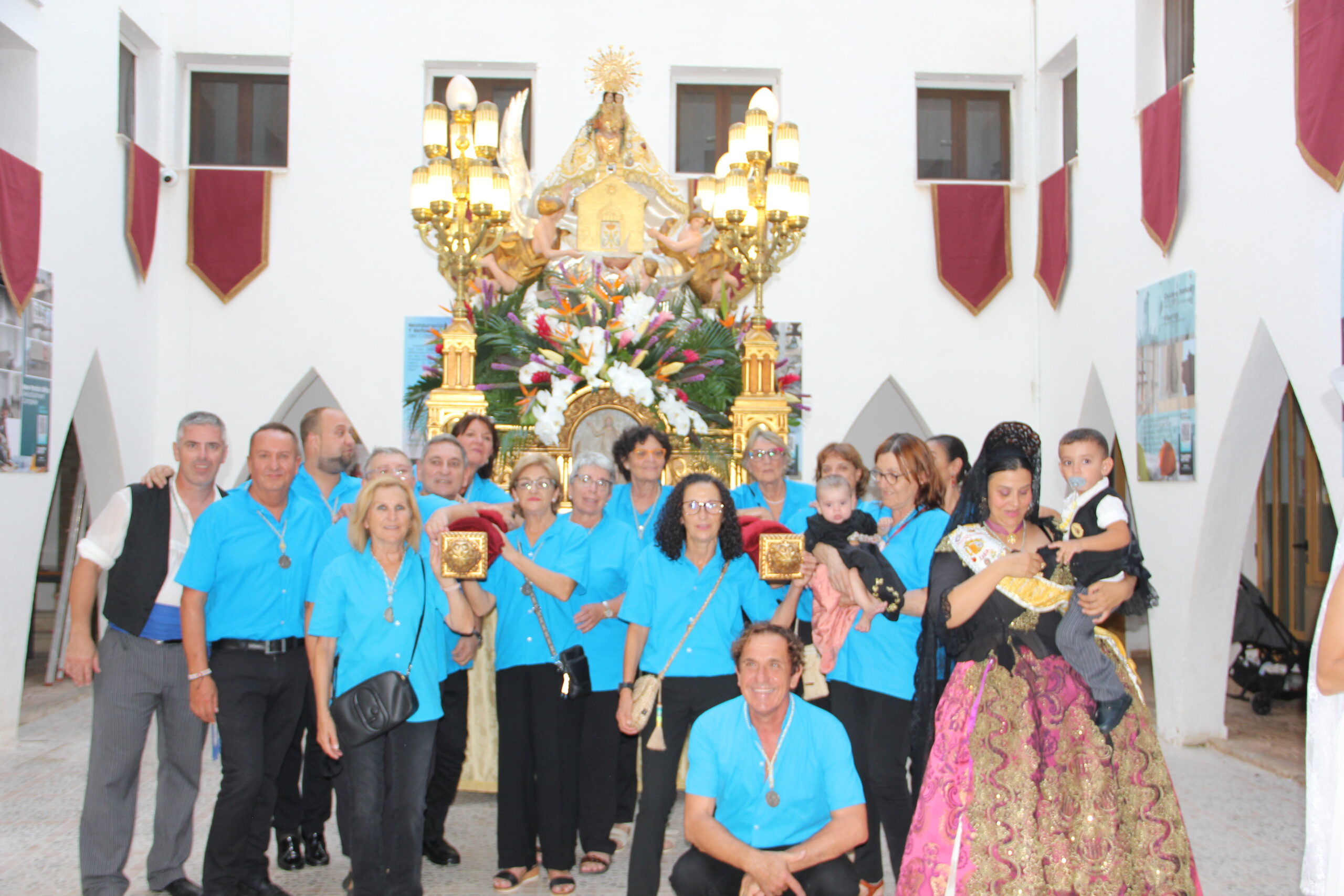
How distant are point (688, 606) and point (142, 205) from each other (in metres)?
7.87

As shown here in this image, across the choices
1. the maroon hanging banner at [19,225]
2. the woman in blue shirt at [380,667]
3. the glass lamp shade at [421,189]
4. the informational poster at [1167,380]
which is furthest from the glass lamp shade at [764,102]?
the maroon hanging banner at [19,225]

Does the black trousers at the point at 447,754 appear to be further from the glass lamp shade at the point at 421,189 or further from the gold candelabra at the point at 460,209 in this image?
the glass lamp shade at the point at 421,189

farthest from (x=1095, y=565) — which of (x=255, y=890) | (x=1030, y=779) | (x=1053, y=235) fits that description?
(x=1053, y=235)

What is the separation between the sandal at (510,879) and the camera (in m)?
4.29

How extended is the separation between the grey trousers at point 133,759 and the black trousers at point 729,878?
191 centimetres

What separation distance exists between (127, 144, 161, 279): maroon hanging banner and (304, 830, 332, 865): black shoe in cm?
668

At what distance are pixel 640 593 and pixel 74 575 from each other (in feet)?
6.32

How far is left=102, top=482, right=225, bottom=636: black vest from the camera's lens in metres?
4.00

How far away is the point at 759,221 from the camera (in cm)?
666

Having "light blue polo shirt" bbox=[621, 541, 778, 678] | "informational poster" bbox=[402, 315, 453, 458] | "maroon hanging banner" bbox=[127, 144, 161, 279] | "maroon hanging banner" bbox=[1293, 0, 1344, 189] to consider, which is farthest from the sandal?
"maroon hanging banner" bbox=[127, 144, 161, 279]

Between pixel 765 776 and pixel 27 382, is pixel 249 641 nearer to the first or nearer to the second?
pixel 765 776

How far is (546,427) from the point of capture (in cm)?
600

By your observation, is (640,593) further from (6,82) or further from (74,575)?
(6,82)

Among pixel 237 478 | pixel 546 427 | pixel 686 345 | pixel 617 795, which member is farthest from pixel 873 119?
pixel 617 795
